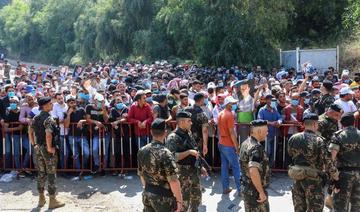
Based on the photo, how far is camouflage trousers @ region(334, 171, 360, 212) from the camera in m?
6.22

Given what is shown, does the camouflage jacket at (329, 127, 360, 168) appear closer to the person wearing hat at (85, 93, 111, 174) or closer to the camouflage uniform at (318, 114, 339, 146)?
the camouflage uniform at (318, 114, 339, 146)

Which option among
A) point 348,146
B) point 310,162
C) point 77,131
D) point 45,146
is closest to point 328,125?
point 348,146

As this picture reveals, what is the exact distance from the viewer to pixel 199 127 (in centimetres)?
769

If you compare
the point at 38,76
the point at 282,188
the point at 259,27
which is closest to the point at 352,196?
the point at 282,188

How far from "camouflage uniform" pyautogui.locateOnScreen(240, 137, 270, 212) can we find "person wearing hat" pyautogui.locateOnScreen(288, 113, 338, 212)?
559mm

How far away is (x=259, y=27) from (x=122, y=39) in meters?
14.7

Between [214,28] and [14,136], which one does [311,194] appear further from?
[214,28]

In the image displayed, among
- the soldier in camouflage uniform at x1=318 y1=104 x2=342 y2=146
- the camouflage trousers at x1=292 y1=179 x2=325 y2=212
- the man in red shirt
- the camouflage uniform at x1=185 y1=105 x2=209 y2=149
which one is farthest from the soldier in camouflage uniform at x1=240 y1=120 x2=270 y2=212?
the man in red shirt

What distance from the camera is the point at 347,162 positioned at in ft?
20.4

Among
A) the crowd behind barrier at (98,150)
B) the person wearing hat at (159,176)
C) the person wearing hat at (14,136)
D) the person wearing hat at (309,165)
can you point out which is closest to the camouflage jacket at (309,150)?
the person wearing hat at (309,165)

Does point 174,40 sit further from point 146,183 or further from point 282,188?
point 146,183

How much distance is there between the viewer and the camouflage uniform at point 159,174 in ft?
16.5

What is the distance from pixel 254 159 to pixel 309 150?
0.84 metres

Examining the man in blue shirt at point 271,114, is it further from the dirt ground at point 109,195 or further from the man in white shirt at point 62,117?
the man in white shirt at point 62,117
